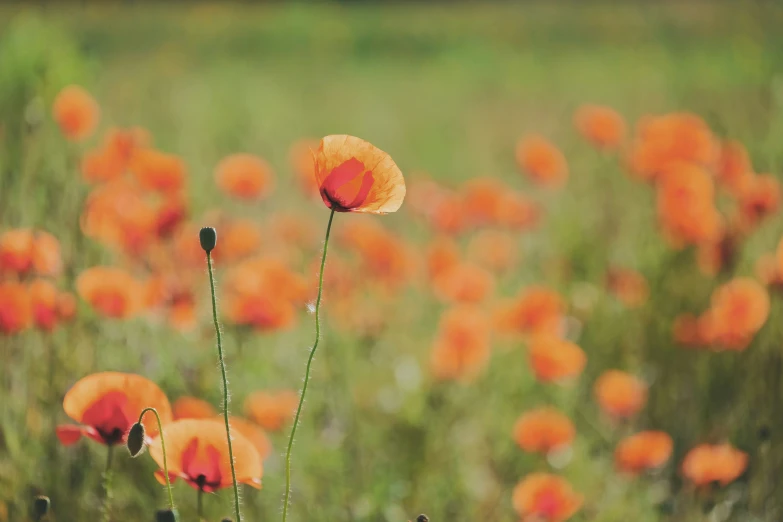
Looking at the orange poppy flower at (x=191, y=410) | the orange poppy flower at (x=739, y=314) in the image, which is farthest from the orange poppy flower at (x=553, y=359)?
the orange poppy flower at (x=191, y=410)

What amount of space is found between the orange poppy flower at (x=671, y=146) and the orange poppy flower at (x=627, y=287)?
356 mm

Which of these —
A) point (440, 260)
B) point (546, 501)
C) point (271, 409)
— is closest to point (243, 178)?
point (440, 260)

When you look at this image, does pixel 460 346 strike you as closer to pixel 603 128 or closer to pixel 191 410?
pixel 191 410

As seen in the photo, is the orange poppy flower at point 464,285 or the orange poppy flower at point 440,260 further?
the orange poppy flower at point 440,260

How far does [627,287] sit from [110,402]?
73.4 inches

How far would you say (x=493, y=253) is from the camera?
2.70 metres

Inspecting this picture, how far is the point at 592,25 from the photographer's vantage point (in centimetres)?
1088

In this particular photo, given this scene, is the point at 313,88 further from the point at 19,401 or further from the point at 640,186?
the point at 19,401

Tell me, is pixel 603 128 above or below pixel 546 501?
above

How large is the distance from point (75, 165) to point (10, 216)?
21 cm

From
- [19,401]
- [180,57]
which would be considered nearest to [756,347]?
[19,401]

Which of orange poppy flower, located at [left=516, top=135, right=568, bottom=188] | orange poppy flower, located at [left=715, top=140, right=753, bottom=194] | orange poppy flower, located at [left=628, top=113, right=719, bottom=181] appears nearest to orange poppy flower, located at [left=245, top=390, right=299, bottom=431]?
orange poppy flower, located at [left=516, top=135, right=568, bottom=188]

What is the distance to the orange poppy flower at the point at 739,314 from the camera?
191 cm

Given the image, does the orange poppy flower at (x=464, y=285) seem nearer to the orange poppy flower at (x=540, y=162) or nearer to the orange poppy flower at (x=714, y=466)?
the orange poppy flower at (x=540, y=162)
